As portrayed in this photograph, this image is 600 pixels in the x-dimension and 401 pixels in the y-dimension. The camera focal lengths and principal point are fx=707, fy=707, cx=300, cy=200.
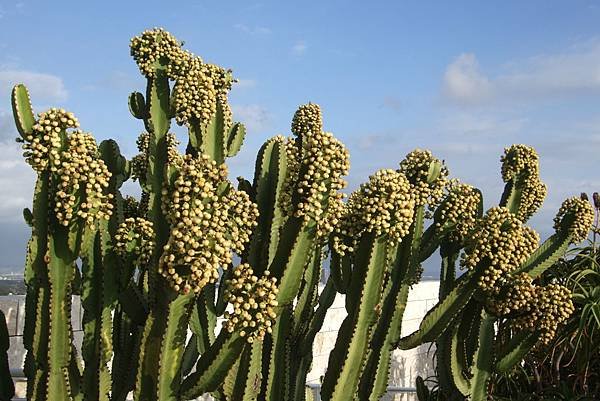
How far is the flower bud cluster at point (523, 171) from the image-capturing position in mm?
5113

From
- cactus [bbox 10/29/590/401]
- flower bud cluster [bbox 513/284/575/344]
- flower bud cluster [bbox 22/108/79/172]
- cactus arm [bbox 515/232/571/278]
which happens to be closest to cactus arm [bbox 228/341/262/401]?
cactus [bbox 10/29/590/401]

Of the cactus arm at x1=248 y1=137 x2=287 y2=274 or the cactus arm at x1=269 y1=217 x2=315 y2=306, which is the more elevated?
the cactus arm at x1=248 y1=137 x2=287 y2=274

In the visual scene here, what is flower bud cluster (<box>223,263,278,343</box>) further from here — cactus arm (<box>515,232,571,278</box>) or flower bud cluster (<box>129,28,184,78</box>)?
cactus arm (<box>515,232,571,278</box>)

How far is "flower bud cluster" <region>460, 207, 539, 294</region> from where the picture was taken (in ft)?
13.3

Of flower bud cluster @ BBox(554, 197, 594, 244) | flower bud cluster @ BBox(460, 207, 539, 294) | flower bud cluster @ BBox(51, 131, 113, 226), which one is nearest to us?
flower bud cluster @ BBox(51, 131, 113, 226)

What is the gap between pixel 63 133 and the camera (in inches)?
129

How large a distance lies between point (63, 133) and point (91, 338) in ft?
3.40

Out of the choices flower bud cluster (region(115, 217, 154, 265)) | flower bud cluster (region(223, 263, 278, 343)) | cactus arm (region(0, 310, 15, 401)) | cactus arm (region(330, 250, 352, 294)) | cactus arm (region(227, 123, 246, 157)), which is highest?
cactus arm (region(227, 123, 246, 157))

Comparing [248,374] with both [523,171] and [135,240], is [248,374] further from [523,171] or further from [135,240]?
[523,171]

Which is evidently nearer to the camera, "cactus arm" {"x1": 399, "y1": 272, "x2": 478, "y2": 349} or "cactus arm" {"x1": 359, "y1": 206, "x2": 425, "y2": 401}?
"cactus arm" {"x1": 359, "y1": 206, "x2": 425, "y2": 401}

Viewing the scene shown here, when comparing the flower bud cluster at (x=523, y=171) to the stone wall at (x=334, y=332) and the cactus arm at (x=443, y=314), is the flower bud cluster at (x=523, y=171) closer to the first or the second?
the cactus arm at (x=443, y=314)

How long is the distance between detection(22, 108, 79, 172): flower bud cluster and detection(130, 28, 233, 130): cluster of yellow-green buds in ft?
2.27

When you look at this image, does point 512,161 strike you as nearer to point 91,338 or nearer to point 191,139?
point 191,139

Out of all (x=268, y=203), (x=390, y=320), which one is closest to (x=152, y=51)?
(x=268, y=203)
